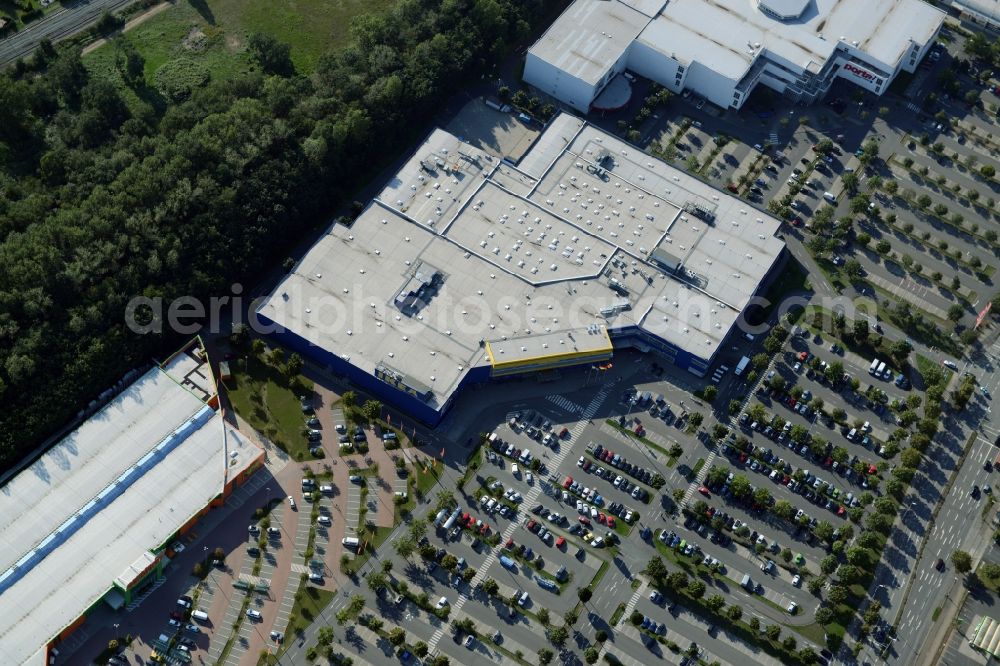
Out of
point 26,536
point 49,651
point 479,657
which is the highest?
point 479,657

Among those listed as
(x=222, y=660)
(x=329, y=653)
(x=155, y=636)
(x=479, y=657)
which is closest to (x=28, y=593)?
A: (x=155, y=636)

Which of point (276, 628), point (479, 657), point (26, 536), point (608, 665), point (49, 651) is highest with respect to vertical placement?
point (608, 665)

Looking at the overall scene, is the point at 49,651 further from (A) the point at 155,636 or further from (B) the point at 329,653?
(B) the point at 329,653

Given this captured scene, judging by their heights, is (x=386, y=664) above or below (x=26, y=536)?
above

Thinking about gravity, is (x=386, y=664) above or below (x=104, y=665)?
above

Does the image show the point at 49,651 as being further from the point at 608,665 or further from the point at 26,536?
the point at 608,665

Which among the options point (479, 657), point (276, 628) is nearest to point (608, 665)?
point (479, 657)

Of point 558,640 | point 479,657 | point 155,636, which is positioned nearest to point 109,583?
point 155,636

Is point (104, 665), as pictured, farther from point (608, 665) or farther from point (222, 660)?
point (608, 665)
